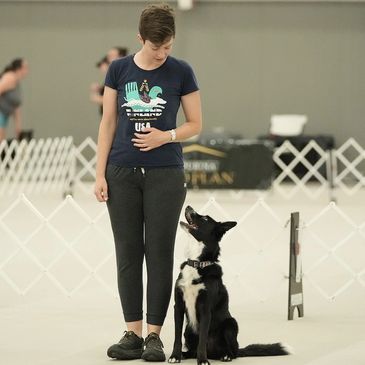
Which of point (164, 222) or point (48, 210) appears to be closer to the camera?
point (164, 222)

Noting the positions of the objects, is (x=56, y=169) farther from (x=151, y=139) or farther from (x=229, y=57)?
(x=151, y=139)

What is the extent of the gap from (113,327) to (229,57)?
10.2 meters

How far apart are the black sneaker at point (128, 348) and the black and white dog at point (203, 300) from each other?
180mm

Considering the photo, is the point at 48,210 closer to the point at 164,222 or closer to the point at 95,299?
the point at 95,299

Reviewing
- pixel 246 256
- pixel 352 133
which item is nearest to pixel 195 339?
pixel 246 256

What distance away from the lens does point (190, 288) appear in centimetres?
374

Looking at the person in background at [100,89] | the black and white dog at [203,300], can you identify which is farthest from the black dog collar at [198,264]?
the person in background at [100,89]

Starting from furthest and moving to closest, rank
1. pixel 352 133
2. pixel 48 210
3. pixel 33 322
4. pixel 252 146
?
pixel 352 133 < pixel 252 146 < pixel 48 210 < pixel 33 322

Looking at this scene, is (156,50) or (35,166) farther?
(35,166)

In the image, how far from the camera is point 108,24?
574 inches

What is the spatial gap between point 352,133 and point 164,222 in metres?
10.7

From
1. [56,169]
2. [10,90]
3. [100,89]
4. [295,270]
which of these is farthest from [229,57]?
[295,270]

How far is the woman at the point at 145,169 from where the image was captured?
12.5ft

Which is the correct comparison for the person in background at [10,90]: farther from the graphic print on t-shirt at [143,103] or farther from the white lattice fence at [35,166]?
the graphic print on t-shirt at [143,103]
